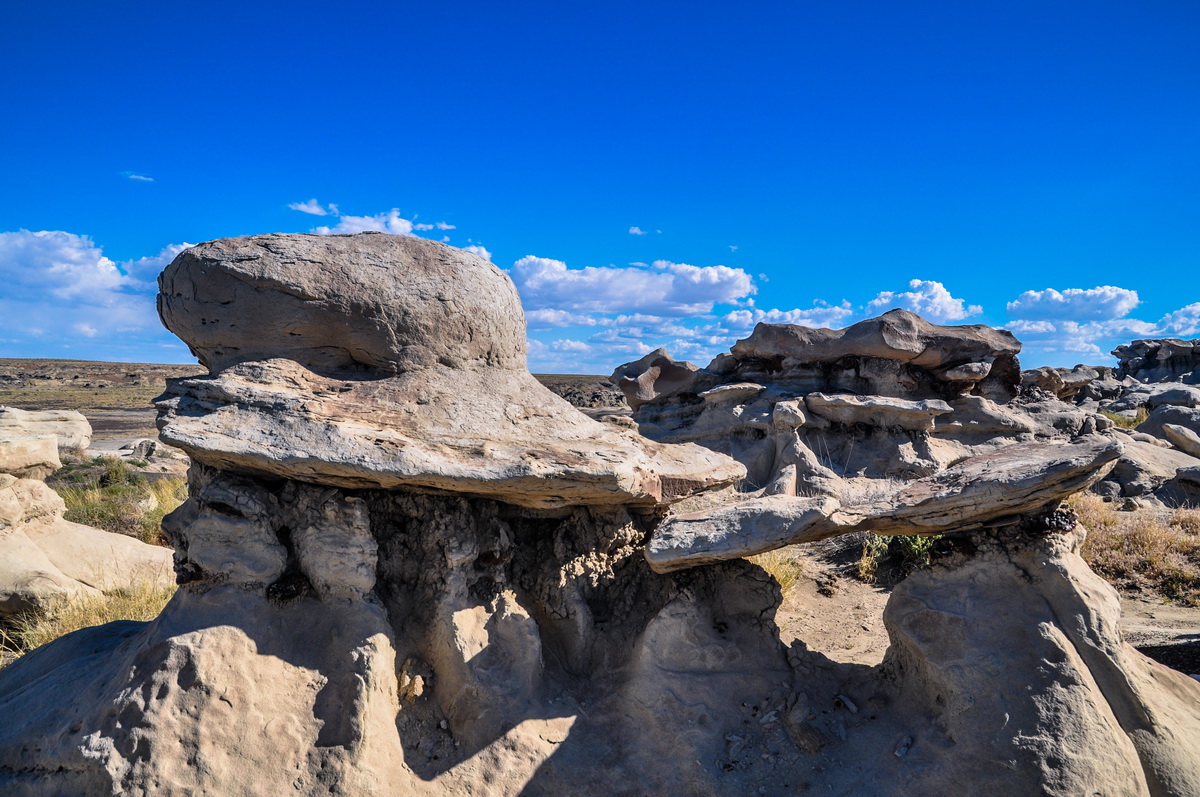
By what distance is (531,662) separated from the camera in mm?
3174

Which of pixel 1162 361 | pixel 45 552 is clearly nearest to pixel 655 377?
pixel 45 552

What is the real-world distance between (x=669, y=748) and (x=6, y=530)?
5.69m

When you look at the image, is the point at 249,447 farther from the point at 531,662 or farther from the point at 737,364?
the point at 737,364

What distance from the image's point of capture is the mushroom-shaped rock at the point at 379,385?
2814 mm

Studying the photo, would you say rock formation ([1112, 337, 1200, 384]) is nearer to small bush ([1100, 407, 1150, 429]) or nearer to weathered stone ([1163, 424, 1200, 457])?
small bush ([1100, 407, 1150, 429])

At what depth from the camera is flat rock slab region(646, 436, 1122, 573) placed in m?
2.72

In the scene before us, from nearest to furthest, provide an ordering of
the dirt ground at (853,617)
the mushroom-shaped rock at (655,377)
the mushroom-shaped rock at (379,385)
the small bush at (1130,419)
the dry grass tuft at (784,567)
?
the mushroom-shaped rock at (379,385) < the dirt ground at (853,617) < the dry grass tuft at (784,567) < the mushroom-shaped rock at (655,377) < the small bush at (1130,419)

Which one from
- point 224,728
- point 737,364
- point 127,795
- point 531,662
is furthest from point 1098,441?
point 737,364

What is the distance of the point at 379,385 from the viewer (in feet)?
10.8

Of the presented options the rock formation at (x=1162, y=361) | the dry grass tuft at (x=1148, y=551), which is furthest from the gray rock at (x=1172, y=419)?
the rock formation at (x=1162, y=361)

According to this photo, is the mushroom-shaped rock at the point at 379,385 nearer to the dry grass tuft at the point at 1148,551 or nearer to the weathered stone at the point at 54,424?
the dry grass tuft at the point at 1148,551

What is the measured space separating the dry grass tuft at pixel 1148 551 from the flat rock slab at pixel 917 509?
3819mm

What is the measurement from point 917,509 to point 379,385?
2386 mm

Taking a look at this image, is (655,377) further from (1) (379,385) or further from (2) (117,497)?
(1) (379,385)
